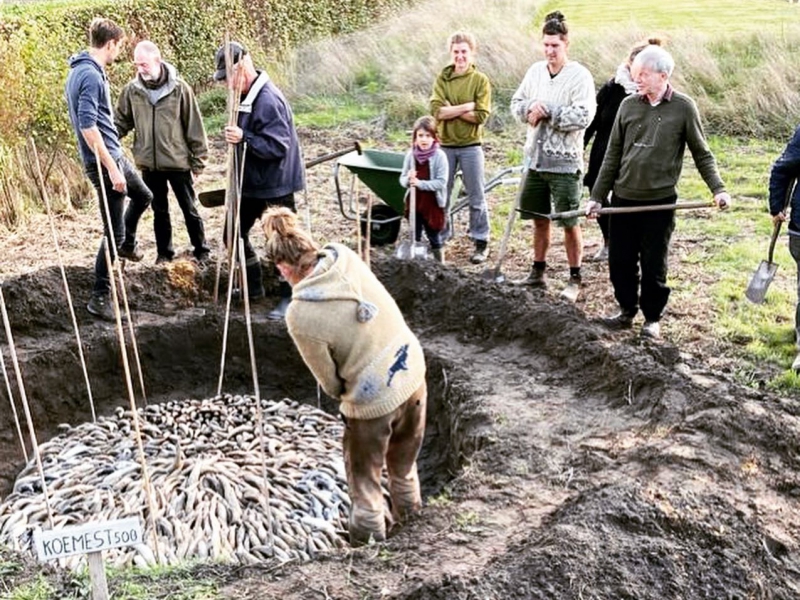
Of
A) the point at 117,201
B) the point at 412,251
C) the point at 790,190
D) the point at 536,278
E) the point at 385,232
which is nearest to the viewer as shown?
the point at 790,190

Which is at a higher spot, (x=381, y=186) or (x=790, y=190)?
(x=790, y=190)

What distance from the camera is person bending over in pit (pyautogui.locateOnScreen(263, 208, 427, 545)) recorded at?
4145mm

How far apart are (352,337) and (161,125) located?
13.1ft

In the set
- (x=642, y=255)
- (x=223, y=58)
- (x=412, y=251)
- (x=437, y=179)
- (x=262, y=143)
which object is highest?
(x=223, y=58)

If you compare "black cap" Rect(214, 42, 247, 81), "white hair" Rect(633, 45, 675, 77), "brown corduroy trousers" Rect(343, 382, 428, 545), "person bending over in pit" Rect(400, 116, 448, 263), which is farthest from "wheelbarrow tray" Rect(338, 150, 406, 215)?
"brown corduroy trousers" Rect(343, 382, 428, 545)

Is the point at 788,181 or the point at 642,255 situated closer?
the point at 788,181

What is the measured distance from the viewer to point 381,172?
8594 mm

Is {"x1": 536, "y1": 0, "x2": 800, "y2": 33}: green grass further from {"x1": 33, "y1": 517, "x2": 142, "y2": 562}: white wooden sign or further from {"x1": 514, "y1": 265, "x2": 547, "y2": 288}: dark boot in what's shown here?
{"x1": 33, "y1": 517, "x2": 142, "y2": 562}: white wooden sign

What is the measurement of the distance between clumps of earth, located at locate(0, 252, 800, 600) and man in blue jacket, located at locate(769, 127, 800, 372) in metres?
1.05

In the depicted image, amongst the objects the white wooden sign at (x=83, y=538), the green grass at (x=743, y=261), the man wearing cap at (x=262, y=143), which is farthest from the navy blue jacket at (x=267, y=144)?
the white wooden sign at (x=83, y=538)

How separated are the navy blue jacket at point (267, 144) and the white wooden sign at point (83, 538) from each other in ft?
12.7

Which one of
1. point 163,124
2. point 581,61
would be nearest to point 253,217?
point 163,124

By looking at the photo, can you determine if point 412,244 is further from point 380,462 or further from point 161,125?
point 380,462

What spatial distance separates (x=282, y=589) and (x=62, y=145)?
765 cm
